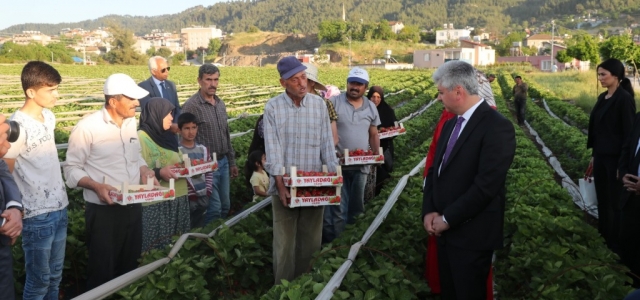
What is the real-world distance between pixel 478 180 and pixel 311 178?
4.28 feet

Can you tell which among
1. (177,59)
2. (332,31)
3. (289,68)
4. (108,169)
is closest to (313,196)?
(289,68)

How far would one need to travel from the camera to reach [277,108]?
175 inches

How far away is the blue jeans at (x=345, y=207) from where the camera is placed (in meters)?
5.68

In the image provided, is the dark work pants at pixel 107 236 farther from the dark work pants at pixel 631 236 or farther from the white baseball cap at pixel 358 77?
the dark work pants at pixel 631 236

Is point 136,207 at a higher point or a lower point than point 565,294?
higher

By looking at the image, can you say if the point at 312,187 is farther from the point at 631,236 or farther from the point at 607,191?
the point at 607,191

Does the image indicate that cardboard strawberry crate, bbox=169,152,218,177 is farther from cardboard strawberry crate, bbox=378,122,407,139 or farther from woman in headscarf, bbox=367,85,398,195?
woman in headscarf, bbox=367,85,398,195

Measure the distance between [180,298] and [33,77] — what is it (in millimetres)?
1744

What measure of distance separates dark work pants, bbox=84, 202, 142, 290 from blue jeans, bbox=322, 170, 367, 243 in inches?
72.5

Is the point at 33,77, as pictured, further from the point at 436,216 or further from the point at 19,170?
the point at 436,216

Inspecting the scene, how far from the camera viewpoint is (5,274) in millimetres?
3029

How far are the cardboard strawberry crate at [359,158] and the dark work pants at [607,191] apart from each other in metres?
2.17

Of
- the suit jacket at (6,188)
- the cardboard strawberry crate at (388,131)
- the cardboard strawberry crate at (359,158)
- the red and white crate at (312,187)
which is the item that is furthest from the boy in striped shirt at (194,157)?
the suit jacket at (6,188)

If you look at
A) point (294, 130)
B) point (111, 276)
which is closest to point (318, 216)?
point (294, 130)
